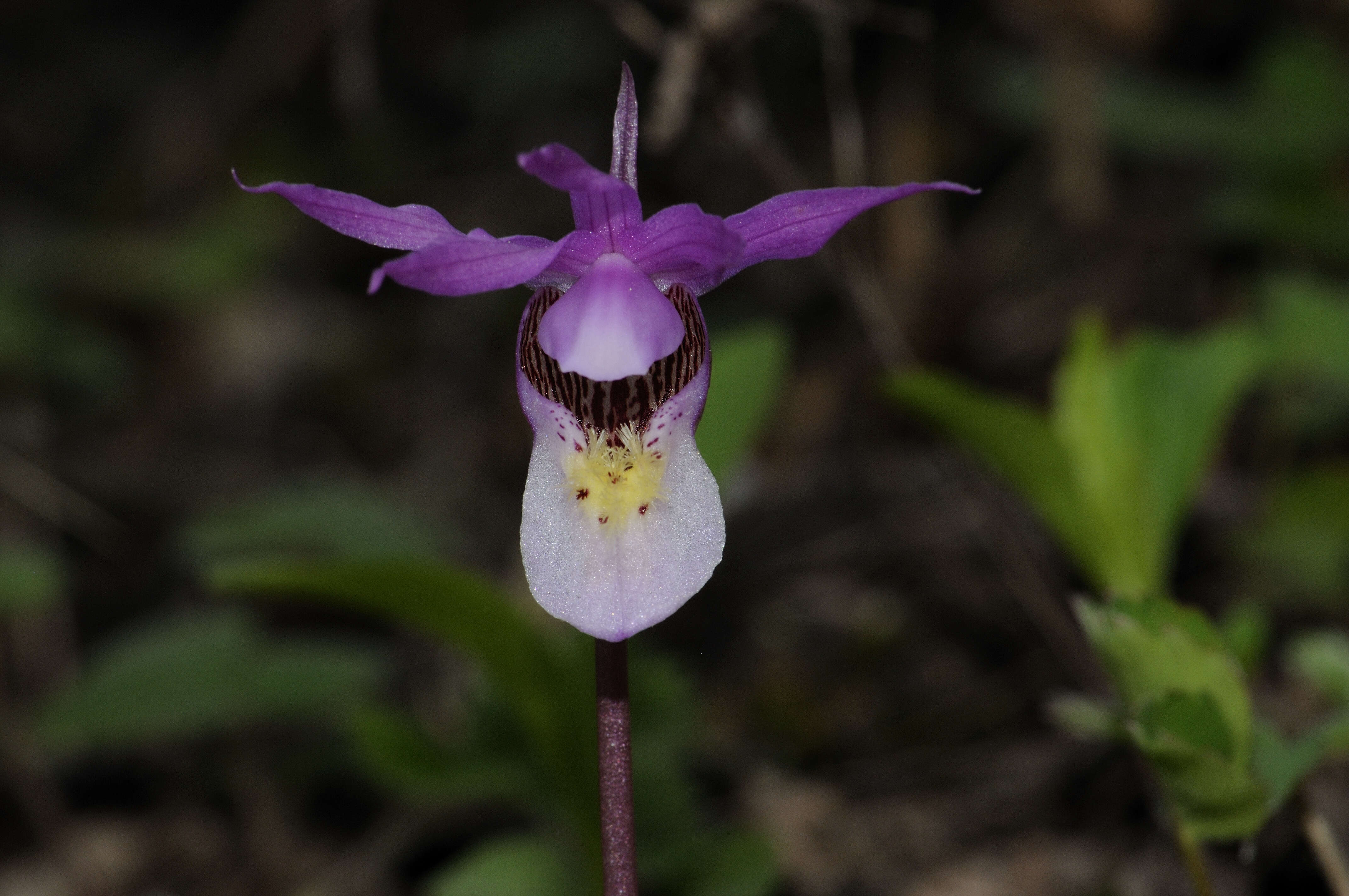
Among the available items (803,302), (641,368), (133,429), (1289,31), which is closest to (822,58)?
(803,302)

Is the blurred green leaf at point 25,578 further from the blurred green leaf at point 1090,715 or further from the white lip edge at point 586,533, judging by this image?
the blurred green leaf at point 1090,715

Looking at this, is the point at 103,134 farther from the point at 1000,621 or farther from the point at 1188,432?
the point at 1188,432

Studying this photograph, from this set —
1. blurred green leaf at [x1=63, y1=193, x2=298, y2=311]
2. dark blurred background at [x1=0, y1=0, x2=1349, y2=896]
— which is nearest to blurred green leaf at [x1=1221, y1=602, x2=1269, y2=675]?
dark blurred background at [x1=0, y1=0, x2=1349, y2=896]

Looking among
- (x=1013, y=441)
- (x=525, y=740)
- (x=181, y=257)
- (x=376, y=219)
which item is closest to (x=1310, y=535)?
(x=1013, y=441)

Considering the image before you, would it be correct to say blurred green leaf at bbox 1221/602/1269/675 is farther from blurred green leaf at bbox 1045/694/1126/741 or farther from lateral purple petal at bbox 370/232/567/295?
lateral purple petal at bbox 370/232/567/295

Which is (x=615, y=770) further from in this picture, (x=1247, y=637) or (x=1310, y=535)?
(x=1310, y=535)

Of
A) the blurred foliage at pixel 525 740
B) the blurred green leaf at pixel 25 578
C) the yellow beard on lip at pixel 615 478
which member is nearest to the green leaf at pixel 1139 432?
the blurred foliage at pixel 525 740
